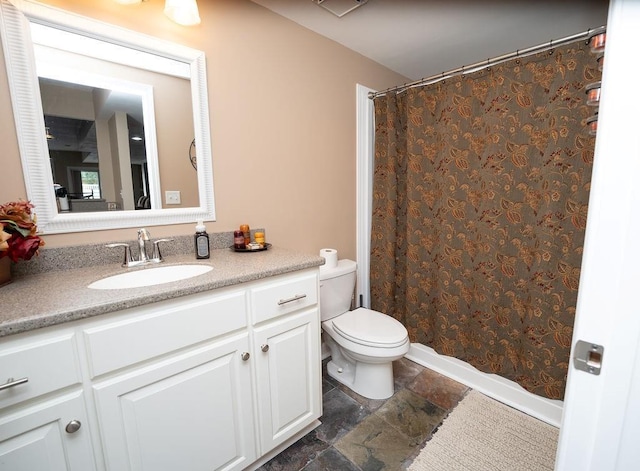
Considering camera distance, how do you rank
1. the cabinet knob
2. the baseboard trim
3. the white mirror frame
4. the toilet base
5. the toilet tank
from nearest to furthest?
the cabinet knob, the white mirror frame, the baseboard trim, the toilet base, the toilet tank

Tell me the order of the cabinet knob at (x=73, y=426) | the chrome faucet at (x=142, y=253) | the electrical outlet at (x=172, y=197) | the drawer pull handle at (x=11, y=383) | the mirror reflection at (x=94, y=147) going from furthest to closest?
1. the electrical outlet at (x=172, y=197)
2. the chrome faucet at (x=142, y=253)
3. the mirror reflection at (x=94, y=147)
4. the cabinet knob at (x=73, y=426)
5. the drawer pull handle at (x=11, y=383)

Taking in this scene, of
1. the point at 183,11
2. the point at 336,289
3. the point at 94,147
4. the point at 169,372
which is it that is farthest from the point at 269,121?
the point at 169,372

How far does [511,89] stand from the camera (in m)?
1.51

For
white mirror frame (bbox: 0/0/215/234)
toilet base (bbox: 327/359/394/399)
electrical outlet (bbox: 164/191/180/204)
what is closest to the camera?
white mirror frame (bbox: 0/0/215/234)

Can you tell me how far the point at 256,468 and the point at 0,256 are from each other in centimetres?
125

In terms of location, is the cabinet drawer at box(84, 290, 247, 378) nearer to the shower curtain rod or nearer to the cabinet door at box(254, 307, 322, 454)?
the cabinet door at box(254, 307, 322, 454)

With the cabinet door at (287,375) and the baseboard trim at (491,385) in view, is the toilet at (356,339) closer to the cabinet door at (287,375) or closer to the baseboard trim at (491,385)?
the cabinet door at (287,375)

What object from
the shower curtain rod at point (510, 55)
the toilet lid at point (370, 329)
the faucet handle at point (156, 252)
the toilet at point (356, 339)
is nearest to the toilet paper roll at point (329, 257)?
the toilet at point (356, 339)

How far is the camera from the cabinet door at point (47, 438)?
71cm

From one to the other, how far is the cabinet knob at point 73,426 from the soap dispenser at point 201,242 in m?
0.69

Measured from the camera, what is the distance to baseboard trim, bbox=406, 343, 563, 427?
150 cm

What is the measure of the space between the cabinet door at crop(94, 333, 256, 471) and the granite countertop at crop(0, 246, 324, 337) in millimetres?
233

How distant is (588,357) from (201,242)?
131 centimetres

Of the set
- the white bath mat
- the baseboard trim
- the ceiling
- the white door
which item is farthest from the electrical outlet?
the baseboard trim
